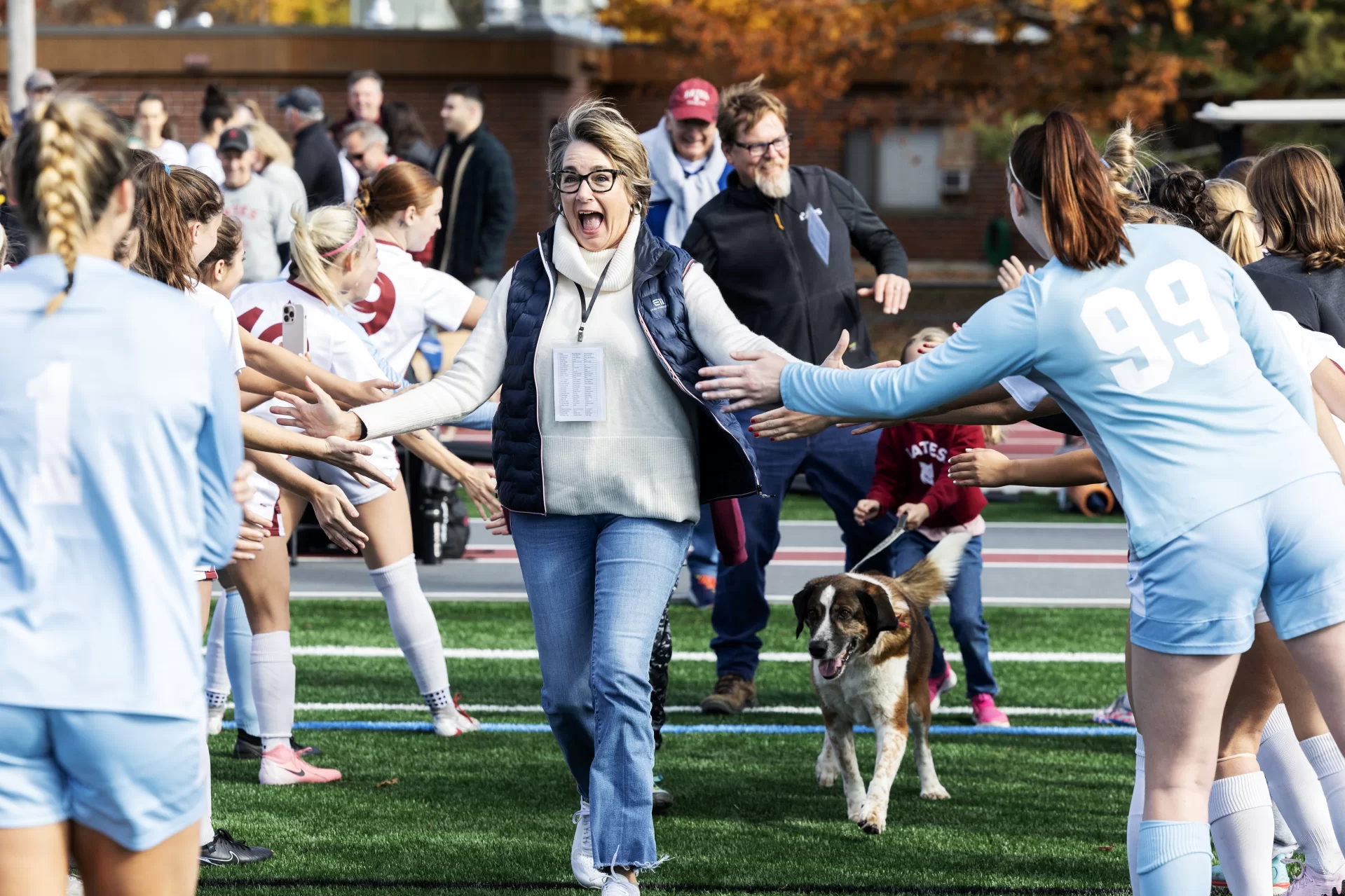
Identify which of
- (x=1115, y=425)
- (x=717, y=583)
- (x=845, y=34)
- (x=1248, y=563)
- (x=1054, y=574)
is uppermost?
(x=845, y=34)

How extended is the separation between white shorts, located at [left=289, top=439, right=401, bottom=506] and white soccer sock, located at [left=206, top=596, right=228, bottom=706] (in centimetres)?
61

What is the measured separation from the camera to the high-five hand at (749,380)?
458cm

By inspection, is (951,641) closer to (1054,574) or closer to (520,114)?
(1054,574)

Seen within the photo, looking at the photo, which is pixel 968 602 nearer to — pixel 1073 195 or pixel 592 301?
pixel 592 301

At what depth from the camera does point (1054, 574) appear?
11.6m

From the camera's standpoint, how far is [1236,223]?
17.8 feet

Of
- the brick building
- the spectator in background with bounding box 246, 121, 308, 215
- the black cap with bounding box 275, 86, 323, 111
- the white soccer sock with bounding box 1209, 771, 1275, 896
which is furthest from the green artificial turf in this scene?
the brick building

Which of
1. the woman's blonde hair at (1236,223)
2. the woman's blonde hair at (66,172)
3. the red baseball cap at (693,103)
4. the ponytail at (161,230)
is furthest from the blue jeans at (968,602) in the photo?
the woman's blonde hair at (66,172)

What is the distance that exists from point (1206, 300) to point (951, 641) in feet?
19.2

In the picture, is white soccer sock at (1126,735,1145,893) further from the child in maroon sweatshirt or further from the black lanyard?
the child in maroon sweatshirt

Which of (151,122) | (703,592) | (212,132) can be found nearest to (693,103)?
(703,592)

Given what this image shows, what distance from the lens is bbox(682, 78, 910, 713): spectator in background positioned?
755cm

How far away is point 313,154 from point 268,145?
1.00 m

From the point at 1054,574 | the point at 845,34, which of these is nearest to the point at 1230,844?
the point at 1054,574
